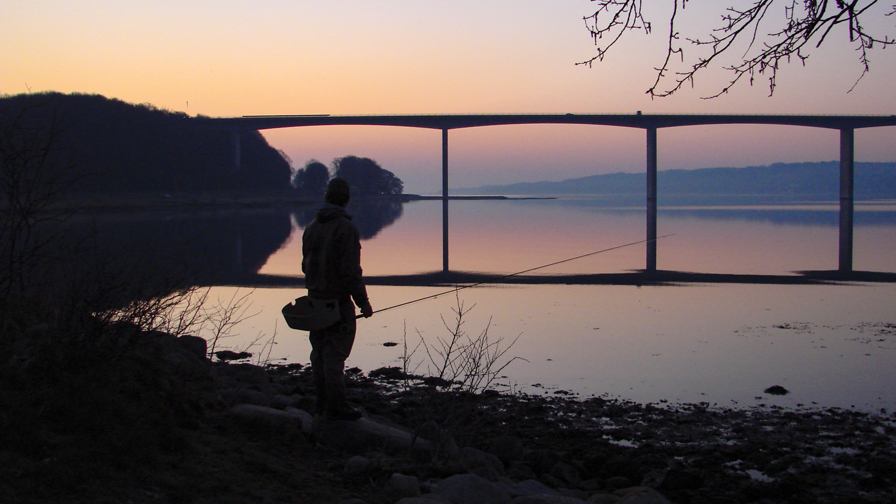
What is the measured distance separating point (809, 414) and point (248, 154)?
11371 cm

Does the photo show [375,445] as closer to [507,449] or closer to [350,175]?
[507,449]

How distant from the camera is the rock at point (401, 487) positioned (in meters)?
4.72

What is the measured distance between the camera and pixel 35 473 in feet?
12.7

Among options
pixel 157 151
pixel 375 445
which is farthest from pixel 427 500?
pixel 157 151

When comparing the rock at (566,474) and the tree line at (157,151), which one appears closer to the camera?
the rock at (566,474)

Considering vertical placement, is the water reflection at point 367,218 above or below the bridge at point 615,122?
below

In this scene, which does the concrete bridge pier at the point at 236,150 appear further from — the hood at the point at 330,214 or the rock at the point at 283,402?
the hood at the point at 330,214

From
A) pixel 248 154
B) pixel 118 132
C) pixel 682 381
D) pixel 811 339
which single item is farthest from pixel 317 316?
pixel 248 154

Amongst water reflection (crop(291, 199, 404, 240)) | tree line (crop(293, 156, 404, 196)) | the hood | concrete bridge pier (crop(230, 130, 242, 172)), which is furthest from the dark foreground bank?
tree line (crop(293, 156, 404, 196))

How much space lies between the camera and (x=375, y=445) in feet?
19.2

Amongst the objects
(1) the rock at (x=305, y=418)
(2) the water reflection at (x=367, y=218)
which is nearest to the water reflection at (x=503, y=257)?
(2) the water reflection at (x=367, y=218)

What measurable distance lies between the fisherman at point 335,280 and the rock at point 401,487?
3.98 ft

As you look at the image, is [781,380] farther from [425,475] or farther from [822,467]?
[425,475]

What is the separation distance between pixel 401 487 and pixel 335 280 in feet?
5.86
